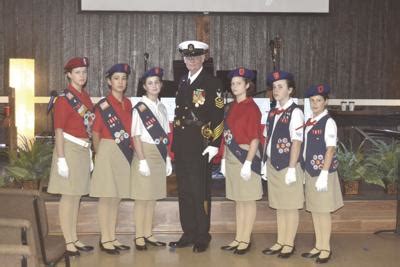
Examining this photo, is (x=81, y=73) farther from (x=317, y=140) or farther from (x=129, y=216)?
(x=317, y=140)

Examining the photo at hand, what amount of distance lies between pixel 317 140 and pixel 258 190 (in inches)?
23.4

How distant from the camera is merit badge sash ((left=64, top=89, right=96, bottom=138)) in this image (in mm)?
4988

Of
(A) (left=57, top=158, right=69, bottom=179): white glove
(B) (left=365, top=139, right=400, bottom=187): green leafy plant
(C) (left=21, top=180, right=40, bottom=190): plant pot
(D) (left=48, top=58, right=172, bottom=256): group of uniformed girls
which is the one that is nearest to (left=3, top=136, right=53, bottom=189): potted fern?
(C) (left=21, top=180, right=40, bottom=190): plant pot

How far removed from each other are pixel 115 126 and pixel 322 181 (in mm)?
1567

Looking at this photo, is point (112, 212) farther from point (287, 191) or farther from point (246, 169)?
point (287, 191)

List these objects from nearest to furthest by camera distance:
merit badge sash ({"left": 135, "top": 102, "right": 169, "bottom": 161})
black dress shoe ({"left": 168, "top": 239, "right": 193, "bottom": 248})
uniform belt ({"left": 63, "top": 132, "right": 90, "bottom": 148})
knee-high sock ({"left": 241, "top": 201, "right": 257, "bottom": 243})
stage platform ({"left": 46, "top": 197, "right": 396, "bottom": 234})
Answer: uniform belt ({"left": 63, "top": 132, "right": 90, "bottom": 148}), merit badge sash ({"left": 135, "top": 102, "right": 169, "bottom": 161}), knee-high sock ({"left": 241, "top": 201, "right": 257, "bottom": 243}), black dress shoe ({"left": 168, "top": 239, "right": 193, "bottom": 248}), stage platform ({"left": 46, "top": 197, "right": 396, "bottom": 234})

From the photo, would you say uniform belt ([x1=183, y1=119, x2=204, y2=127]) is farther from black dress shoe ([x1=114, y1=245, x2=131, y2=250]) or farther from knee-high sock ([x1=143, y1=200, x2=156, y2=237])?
black dress shoe ([x1=114, y1=245, x2=131, y2=250])

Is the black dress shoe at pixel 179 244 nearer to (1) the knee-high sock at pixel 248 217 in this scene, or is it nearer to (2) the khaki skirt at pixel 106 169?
(1) the knee-high sock at pixel 248 217

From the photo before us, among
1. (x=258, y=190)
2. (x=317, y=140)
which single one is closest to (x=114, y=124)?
(x=258, y=190)

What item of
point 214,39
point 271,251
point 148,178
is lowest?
point 271,251

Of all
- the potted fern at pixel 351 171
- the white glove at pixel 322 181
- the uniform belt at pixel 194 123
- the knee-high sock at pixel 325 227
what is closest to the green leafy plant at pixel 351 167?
the potted fern at pixel 351 171

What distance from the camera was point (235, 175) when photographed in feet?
16.9

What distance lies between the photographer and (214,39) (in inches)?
398

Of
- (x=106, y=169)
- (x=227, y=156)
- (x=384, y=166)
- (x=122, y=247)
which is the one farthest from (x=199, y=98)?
(x=384, y=166)
